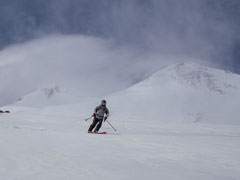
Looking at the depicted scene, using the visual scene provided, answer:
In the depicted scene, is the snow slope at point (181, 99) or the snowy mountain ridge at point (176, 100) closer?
the snowy mountain ridge at point (176, 100)

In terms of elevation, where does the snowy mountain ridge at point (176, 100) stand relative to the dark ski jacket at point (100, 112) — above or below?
above

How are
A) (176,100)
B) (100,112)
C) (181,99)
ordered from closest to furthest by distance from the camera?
(100,112), (176,100), (181,99)

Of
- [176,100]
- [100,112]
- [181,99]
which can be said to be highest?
[181,99]

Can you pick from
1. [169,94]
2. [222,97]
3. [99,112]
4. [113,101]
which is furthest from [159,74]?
[99,112]

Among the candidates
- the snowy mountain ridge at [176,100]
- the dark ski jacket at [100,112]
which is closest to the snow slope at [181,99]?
the snowy mountain ridge at [176,100]

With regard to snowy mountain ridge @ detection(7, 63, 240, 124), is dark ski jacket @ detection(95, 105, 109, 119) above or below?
below

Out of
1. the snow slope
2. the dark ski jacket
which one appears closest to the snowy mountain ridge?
the snow slope

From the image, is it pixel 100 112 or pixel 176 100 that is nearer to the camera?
pixel 100 112

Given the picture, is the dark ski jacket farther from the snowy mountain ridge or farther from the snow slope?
the snow slope

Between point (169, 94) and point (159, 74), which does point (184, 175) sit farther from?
point (159, 74)

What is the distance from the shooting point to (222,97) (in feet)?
484

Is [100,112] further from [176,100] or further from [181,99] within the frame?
[181,99]

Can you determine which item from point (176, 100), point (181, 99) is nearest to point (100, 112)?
point (176, 100)

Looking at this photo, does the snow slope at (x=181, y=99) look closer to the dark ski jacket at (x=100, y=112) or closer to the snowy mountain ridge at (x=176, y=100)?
the snowy mountain ridge at (x=176, y=100)
